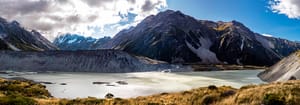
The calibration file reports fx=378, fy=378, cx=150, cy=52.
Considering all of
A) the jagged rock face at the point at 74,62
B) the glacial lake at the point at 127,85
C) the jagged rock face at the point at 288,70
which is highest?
the jagged rock face at the point at 74,62

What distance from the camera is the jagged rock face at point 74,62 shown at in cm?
18462

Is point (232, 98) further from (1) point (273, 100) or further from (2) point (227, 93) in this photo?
(1) point (273, 100)

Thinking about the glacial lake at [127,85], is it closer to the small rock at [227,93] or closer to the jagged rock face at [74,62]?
the small rock at [227,93]

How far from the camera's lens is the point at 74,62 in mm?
192375

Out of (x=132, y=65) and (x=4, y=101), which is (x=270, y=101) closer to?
(x=4, y=101)

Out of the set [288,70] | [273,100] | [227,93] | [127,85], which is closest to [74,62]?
[127,85]

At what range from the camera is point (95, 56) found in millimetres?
195125

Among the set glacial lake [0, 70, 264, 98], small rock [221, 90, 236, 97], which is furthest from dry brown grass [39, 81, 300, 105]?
glacial lake [0, 70, 264, 98]

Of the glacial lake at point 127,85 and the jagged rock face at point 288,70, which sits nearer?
the glacial lake at point 127,85

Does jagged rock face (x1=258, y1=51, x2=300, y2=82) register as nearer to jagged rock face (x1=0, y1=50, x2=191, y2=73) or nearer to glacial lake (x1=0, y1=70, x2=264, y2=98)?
glacial lake (x1=0, y1=70, x2=264, y2=98)

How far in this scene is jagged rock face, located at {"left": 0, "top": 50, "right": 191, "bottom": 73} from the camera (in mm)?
184625

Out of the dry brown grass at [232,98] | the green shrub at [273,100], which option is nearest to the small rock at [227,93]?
the dry brown grass at [232,98]

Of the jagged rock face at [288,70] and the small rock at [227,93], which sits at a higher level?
the jagged rock face at [288,70]

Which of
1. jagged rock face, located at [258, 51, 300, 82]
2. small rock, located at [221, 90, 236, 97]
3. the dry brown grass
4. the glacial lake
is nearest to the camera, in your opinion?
the dry brown grass
